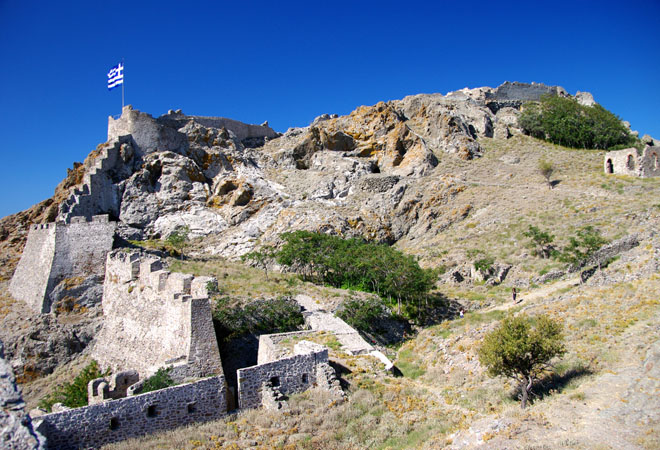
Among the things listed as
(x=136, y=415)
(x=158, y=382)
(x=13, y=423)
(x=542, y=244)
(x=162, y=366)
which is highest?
(x=542, y=244)

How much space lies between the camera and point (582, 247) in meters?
27.2

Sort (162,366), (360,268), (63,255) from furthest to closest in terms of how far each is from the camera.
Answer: (360,268) → (63,255) → (162,366)

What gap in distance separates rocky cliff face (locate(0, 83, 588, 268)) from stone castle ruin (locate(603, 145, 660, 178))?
13.7 metres

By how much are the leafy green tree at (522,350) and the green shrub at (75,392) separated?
13.0 m

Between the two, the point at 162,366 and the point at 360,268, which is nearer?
Result: the point at 162,366

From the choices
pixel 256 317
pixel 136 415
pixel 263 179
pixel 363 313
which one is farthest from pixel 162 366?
pixel 263 179

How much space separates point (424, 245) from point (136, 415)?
2956 cm

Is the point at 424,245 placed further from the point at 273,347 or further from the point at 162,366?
the point at 162,366

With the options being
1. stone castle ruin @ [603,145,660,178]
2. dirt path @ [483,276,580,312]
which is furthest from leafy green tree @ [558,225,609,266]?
stone castle ruin @ [603,145,660,178]

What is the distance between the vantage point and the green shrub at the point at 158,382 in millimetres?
12050

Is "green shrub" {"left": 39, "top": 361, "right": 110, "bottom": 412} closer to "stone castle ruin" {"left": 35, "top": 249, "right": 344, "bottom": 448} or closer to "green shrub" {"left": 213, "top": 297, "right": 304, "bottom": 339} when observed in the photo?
"stone castle ruin" {"left": 35, "top": 249, "right": 344, "bottom": 448}

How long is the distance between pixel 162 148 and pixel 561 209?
124 feet

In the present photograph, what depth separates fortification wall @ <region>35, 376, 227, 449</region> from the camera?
9766 mm

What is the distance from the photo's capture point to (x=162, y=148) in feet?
145
